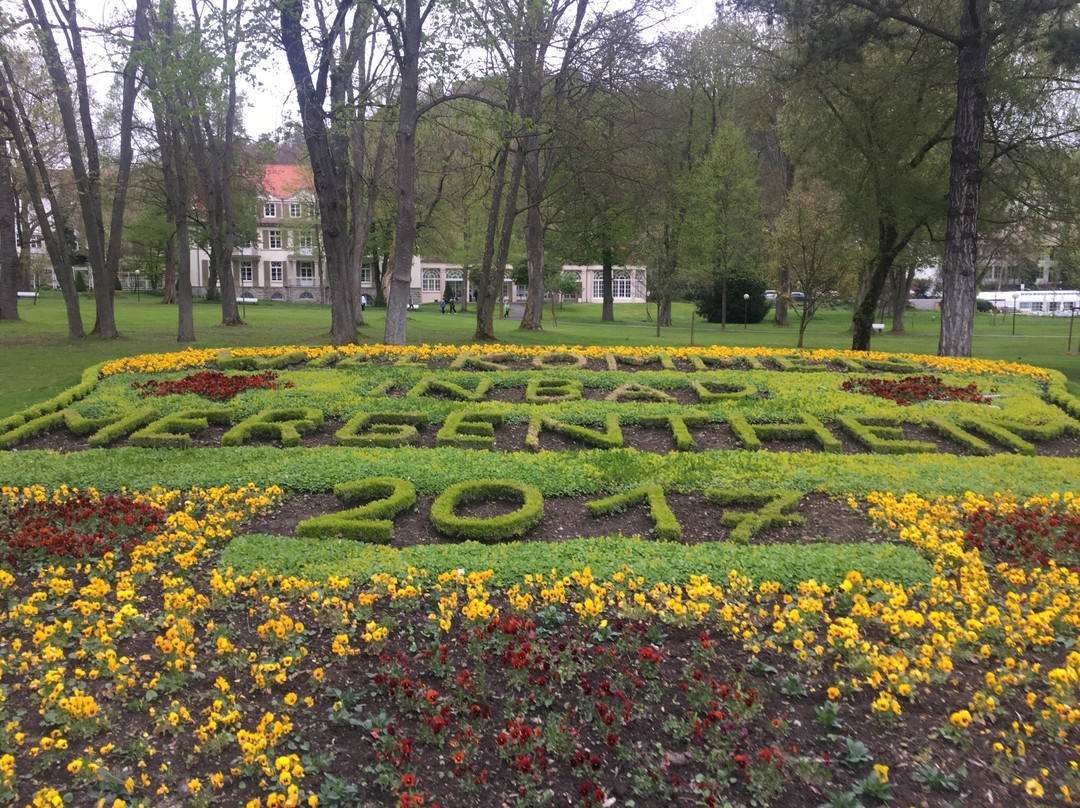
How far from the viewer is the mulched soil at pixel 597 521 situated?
5.92 metres

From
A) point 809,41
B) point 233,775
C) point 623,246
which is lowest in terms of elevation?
point 233,775

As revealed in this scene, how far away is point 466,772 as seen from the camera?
3.32 meters

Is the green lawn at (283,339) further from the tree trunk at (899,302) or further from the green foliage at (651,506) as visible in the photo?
the green foliage at (651,506)

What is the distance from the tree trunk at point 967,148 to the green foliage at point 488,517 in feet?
40.0

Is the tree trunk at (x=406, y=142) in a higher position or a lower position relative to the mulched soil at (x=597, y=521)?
higher

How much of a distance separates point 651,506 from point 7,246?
70.4 feet

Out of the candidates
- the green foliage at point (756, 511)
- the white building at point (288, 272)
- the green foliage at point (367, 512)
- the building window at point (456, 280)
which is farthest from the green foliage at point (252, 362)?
the building window at point (456, 280)

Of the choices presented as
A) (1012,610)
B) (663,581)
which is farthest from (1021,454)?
(663,581)

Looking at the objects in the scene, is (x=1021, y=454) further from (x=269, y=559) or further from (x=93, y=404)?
(x=93, y=404)

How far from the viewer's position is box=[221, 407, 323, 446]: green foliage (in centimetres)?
816

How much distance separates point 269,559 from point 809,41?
1562 cm

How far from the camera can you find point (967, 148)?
1465 cm

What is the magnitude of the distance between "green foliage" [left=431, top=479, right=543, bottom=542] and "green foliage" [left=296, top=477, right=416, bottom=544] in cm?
31

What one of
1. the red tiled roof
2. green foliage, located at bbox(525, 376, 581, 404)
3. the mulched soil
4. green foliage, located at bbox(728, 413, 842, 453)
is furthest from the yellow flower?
the red tiled roof
